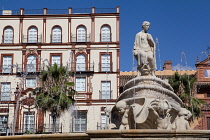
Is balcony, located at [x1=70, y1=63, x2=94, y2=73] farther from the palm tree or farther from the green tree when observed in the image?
the green tree

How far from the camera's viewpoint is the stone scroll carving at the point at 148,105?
12.0m

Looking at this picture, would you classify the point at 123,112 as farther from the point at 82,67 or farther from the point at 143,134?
the point at 82,67

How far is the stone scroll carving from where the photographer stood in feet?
39.2

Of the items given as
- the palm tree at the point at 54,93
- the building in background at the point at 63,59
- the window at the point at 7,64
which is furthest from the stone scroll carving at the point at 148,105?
the window at the point at 7,64

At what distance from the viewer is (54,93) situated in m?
31.5

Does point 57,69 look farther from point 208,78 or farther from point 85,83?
point 208,78

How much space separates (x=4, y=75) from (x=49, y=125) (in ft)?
25.6

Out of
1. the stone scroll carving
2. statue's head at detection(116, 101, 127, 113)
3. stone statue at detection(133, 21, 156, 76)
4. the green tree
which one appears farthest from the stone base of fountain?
the green tree

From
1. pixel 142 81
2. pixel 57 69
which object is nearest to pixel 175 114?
pixel 142 81

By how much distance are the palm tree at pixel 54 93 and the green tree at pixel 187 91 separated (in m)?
8.46

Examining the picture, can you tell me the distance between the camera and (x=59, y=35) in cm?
4606

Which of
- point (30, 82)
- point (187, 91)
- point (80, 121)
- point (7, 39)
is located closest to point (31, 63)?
point (30, 82)

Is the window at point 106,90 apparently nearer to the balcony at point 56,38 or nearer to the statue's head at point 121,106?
the balcony at point 56,38

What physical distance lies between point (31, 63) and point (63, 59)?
357cm
